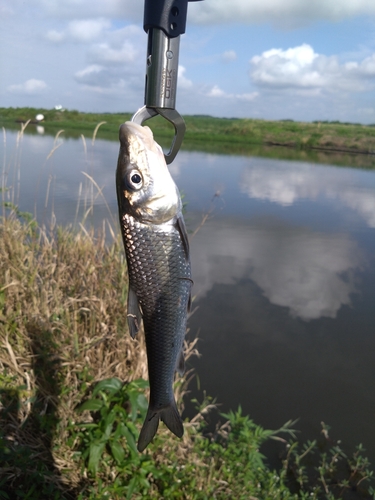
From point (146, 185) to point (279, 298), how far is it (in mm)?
5442

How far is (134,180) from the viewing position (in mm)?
1196

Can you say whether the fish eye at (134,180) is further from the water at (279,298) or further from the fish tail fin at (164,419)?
the water at (279,298)

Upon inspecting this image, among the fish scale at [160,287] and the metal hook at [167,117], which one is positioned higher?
the metal hook at [167,117]

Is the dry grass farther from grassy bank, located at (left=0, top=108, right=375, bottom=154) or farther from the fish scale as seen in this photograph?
grassy bank, located at (left=0, top=108, right=375, bottom=154)

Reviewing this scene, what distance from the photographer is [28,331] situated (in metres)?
3.12

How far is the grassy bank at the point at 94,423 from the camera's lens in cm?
254

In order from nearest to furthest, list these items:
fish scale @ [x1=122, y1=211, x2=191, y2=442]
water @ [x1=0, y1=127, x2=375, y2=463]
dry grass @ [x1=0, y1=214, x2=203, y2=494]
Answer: fish scale @ [x1=122, y1=211, x2=191, y2=442] < dry grass @ [x1=0, y1=214, x2=203, y2=494] < water @ [x1=0, y1=127, x2=375, y2=463]

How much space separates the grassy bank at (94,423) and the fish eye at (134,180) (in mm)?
1757

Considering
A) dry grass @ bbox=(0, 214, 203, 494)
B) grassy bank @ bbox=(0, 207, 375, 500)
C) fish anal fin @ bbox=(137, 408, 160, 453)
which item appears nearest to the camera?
fish anal fin @ bbox=(137, 408, 160, 453)

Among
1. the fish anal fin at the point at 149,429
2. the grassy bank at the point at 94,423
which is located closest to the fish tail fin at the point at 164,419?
the fish anal fin at the point at 149,429

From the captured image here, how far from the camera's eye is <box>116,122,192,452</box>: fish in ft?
3.88

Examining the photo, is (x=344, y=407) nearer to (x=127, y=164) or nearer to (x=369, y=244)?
(x=127, y=164)

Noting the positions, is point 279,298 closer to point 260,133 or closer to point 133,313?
point 133,313

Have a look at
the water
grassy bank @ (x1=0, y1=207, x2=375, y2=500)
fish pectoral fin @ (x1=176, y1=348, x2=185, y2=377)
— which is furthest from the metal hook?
the water
